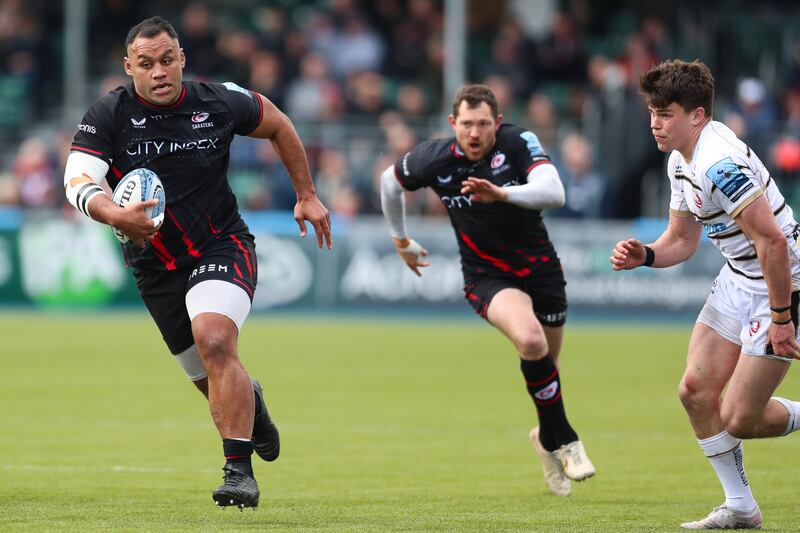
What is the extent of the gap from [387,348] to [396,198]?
8.57 meters

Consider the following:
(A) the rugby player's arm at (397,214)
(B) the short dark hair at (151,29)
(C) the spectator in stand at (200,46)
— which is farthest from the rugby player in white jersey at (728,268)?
(C) the spectator in stand at (200,46)

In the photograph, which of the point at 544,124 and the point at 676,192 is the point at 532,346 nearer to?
the point at 676,192

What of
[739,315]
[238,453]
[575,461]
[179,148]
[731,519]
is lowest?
[575,461]

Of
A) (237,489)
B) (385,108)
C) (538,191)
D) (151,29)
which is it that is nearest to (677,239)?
(538,191)

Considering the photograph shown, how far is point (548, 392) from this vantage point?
9.35 metres

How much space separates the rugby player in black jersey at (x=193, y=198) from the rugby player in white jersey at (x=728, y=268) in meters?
2.02

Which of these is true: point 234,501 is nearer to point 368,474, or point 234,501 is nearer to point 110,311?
point 368,474

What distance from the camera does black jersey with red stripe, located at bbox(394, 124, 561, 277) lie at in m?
9.89

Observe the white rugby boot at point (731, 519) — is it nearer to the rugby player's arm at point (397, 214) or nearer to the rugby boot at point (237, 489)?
the rugby boot at point (237, 489)

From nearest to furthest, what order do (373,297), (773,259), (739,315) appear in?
(773,259), (739,315), (373,297)

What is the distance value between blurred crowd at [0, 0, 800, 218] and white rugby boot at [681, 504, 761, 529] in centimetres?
1549

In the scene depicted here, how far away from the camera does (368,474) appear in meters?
9.65

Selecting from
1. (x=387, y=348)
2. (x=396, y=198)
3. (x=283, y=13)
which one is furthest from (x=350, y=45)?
(x=396, y=198)

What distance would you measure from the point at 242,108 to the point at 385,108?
1763 centimetres
